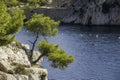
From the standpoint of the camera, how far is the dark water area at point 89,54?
9962cm

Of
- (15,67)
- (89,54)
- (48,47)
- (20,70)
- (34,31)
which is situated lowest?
(89,54)

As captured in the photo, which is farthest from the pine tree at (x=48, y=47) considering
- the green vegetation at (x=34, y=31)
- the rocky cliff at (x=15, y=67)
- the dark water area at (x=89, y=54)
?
the dark water area at (x=89, y=54)

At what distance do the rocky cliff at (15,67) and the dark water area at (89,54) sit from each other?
25.8 meters

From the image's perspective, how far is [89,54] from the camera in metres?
130

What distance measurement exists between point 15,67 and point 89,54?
222ft

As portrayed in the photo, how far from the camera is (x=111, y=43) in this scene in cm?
15288

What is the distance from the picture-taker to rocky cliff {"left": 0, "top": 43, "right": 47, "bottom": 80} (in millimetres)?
61341

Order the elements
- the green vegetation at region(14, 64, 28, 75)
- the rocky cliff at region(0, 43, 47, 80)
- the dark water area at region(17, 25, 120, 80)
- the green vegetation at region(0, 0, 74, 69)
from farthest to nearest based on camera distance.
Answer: the dark water area at region(17, 25, 120, 80) → the green vegetation at region(14, 64, 28, 75) → the green vegetation at region(0, 0, 74, 69) → the rocky cliff at region(0, 43, 47, 80)

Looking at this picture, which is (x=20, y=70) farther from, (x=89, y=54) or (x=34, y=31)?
(x=89, y=54)

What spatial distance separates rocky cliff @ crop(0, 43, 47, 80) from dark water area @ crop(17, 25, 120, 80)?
25.8 m

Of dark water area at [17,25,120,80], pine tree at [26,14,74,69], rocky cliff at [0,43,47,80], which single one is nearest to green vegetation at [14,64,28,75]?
rocky cliff at [0,43,47,80]

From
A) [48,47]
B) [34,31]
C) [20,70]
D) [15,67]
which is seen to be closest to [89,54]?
[34,31]

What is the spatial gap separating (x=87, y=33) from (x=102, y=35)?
10.7 metres

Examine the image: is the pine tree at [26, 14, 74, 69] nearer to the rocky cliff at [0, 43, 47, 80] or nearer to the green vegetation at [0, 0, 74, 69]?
the green vegetation at [0, 0, 74, 69]
